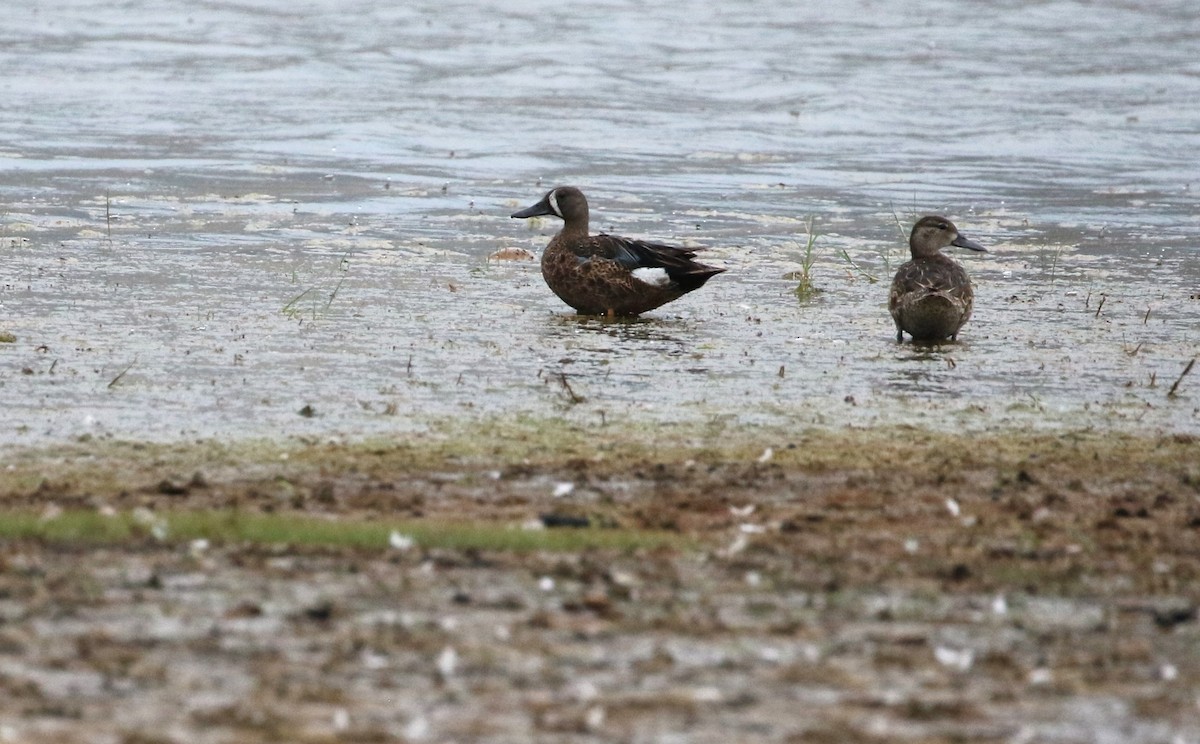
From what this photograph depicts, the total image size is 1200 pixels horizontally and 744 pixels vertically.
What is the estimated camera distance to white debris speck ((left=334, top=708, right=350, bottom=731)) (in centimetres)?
458

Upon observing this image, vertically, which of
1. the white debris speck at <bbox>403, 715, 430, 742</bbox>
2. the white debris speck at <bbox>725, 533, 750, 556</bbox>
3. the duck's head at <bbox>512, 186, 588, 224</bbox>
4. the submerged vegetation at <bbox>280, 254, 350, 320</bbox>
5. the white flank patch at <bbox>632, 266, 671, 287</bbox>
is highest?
the white debris speck at <bbox>403, 715, 430, 742</bbox>

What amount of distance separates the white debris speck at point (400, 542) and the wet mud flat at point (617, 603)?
0.06ft

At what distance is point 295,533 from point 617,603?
124 centimetres

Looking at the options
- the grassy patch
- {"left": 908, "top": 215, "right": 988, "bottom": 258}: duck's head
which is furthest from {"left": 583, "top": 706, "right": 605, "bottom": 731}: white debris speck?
{"left": 908, "top": 215, "right": 988, "bottom": 258}: duck's head

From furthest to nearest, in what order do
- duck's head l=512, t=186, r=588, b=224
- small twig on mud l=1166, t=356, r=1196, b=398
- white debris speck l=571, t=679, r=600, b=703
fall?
duck's head l=512, t=186, r=588, b=224 < small twig on mud l=1166, t=356, r=1196, b=398 < white debris speck l=571, t=679, r=600, b=703

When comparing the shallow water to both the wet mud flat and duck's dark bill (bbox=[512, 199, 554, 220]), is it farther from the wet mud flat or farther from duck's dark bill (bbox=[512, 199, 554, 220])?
the wet mud flat

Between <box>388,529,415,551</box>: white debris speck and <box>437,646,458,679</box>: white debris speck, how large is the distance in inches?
45.5

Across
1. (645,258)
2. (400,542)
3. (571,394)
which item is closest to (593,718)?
(400,542)

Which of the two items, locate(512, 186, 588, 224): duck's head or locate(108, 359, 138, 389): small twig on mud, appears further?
locate(512, 186, 588, 224): duck's head

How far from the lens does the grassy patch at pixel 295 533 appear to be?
6.36 metres

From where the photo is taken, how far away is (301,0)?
3488 centimetres

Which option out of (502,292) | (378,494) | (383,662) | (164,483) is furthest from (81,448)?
(502,292)

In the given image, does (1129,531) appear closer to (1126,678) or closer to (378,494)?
(1126,678)

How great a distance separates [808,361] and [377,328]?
8.12ft
